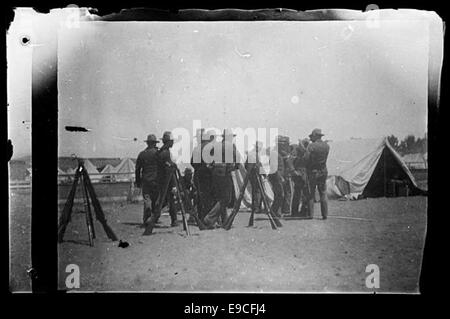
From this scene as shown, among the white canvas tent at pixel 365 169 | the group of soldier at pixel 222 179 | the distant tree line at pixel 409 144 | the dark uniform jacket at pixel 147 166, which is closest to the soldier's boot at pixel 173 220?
the group of soldier at pixel 222 179

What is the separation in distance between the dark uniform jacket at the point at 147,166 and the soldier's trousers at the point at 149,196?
0.09 feet

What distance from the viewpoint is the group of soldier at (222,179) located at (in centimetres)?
225

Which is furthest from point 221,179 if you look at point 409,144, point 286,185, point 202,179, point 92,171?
point 409,144

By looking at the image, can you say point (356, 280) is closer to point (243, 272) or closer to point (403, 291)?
point (403, 291)

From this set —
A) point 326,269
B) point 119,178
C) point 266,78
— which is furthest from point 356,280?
point 119,178

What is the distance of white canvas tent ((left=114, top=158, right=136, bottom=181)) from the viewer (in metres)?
2.24

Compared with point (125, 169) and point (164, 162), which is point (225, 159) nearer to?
point (164, 162)

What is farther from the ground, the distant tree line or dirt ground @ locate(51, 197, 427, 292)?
the distant tree line

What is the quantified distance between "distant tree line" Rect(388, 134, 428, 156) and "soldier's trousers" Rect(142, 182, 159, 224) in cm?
136

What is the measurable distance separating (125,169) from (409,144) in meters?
1.60

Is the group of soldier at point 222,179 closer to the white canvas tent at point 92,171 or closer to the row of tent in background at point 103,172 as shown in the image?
the row of tent in background at point 103,172

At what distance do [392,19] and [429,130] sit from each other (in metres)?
0.65

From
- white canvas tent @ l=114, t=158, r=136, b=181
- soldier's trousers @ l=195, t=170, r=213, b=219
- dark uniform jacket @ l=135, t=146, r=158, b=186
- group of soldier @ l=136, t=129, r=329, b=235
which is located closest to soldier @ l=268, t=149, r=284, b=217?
group of soldier @ l=136, t=129, r=329, b=235

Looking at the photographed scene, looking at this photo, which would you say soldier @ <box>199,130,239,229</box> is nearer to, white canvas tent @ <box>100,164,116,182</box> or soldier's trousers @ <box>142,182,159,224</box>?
soldier's trousers @ <box>142,182,159,224</box>
